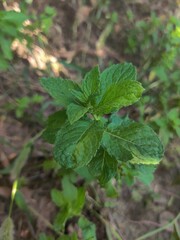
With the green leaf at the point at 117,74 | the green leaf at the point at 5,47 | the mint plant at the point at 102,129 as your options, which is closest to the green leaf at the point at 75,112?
the mint plant at the point at 102,129

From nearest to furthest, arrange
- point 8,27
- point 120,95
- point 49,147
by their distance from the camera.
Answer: point 120,95
point 8,27
point 49,147

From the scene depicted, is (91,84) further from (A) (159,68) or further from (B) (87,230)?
(A) (159,68)

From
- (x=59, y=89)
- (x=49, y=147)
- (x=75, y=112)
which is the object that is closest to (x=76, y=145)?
(x=75, y=112)

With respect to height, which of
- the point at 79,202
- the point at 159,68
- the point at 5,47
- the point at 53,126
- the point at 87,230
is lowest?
the point at 87,230

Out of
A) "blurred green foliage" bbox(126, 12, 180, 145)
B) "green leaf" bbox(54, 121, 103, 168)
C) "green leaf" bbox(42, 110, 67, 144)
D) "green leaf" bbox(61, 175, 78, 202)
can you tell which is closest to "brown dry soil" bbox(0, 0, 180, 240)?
"blurred green foliage" bbox(126, 12, 180, 145)

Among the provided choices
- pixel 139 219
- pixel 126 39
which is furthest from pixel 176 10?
pixel 139 219

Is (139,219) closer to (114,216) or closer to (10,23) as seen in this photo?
(114,216)

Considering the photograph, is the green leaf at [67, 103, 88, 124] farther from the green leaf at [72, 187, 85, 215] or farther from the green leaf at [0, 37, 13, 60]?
the green leaf at [0, 37, 13, 60]
